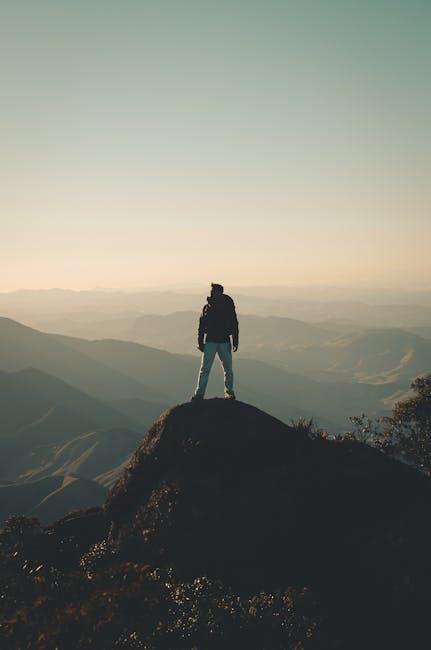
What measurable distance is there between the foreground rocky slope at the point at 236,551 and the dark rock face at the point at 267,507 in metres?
0.03

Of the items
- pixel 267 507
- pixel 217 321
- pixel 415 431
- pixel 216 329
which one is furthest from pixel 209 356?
pixel 415 431

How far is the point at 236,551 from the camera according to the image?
30.6 feet

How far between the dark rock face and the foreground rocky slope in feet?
0.09

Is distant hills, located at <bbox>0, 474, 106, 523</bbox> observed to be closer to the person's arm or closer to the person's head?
the person's arm

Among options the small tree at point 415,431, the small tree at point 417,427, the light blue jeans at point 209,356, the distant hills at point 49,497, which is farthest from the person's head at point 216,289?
the distant hills at point 49,497

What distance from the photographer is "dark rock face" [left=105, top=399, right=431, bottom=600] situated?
8453 mm

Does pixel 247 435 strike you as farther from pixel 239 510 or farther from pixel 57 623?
pixel 57 623

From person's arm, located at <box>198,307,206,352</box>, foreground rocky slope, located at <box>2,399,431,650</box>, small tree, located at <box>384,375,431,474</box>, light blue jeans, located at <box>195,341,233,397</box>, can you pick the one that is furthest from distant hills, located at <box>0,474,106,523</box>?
person's arm, located at <box>198,307,206,352</box>

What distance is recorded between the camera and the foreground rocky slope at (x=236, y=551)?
7.05 meters

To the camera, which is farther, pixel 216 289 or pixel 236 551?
pixel 216 289

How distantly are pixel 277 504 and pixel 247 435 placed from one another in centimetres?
214

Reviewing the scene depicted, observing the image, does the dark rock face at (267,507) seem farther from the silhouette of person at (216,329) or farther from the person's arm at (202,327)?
the person's arm at (202,327)

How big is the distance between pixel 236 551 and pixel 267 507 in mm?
1146

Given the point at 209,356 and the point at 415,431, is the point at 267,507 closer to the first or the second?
the point at 209,356
